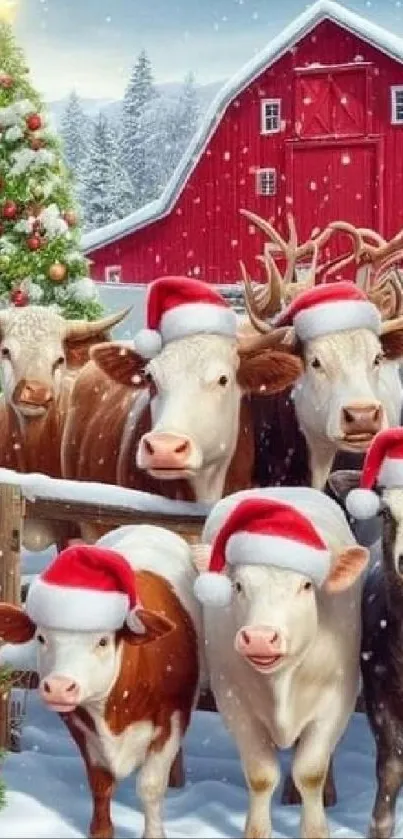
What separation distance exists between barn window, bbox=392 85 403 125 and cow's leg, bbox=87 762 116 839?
3305 mm

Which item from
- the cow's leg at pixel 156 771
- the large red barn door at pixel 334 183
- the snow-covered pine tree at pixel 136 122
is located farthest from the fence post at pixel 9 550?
the large red barn door at pixel 334 183

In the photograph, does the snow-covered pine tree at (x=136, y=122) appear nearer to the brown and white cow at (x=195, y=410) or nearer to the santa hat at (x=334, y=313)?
the brown and white cow at (x=195, y=410)

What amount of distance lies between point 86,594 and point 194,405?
22.2 inches

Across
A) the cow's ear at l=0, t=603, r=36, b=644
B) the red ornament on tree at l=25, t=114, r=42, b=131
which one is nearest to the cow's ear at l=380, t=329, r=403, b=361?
the cow's ear at l=0, t=603, r=36, b=644

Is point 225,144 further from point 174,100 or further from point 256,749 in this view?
point 256,749

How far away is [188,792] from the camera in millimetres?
3168

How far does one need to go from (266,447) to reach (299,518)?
70 cm

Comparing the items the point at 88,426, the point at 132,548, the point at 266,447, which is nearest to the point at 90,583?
the point at 132,548

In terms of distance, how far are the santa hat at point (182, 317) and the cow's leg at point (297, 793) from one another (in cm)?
89

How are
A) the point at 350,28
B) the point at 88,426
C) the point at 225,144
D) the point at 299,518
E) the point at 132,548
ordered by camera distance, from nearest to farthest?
the point at 299,518
the point at 132,548
the point at 88,426
the point at 350,28
the point at 225,144

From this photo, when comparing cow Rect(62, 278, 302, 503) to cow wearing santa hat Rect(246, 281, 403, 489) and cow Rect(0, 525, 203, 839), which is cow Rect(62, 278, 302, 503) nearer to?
cow wearing santa hat Rect(246, 281, 403, 489)

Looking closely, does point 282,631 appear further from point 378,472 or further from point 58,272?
point 58,272

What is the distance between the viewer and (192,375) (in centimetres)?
303

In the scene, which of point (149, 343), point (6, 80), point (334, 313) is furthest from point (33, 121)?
point (334, 313)
